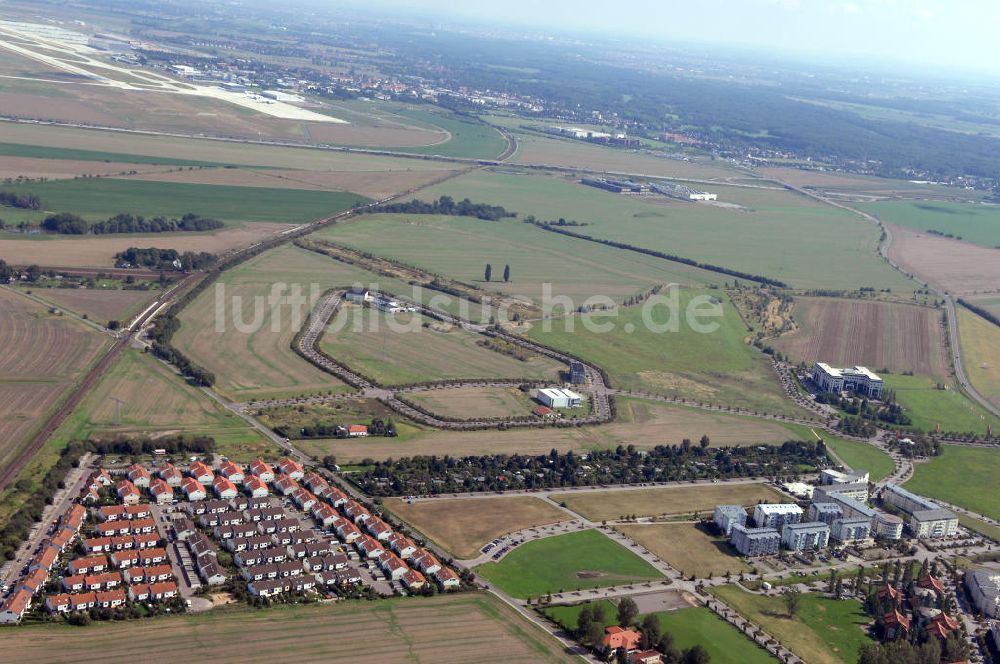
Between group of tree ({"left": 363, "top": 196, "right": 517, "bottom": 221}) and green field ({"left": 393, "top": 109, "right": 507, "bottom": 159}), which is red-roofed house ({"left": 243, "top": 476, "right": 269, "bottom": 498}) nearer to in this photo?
group of tree ({"left": 363, "top": 196, "right": 517, "bottom": 221})

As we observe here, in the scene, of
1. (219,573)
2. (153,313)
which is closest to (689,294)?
(153,313)

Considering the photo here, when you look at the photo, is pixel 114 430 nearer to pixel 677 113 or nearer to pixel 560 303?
pixel 560 303

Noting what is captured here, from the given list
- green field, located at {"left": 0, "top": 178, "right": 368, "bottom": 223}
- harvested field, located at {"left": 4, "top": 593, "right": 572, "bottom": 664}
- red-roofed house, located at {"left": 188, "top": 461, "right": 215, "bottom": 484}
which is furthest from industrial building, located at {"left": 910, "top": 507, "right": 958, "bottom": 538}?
green field, located at {"left": 0, "top": 178, "right": 368, "bottom": 223}

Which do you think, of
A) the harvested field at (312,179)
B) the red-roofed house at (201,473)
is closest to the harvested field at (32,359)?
the red-roofed house at (201,473)

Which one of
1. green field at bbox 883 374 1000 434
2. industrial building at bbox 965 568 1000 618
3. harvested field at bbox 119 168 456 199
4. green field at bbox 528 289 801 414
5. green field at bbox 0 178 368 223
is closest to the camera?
industrial building at bbox 965 568 1000 618

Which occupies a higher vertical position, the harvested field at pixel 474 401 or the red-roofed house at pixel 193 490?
the harvested field at pixel 474 401

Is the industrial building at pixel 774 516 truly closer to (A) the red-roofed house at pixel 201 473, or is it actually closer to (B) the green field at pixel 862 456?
(B) the green field at pixel 862 456

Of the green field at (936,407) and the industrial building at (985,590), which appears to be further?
the green field at (936,407)
